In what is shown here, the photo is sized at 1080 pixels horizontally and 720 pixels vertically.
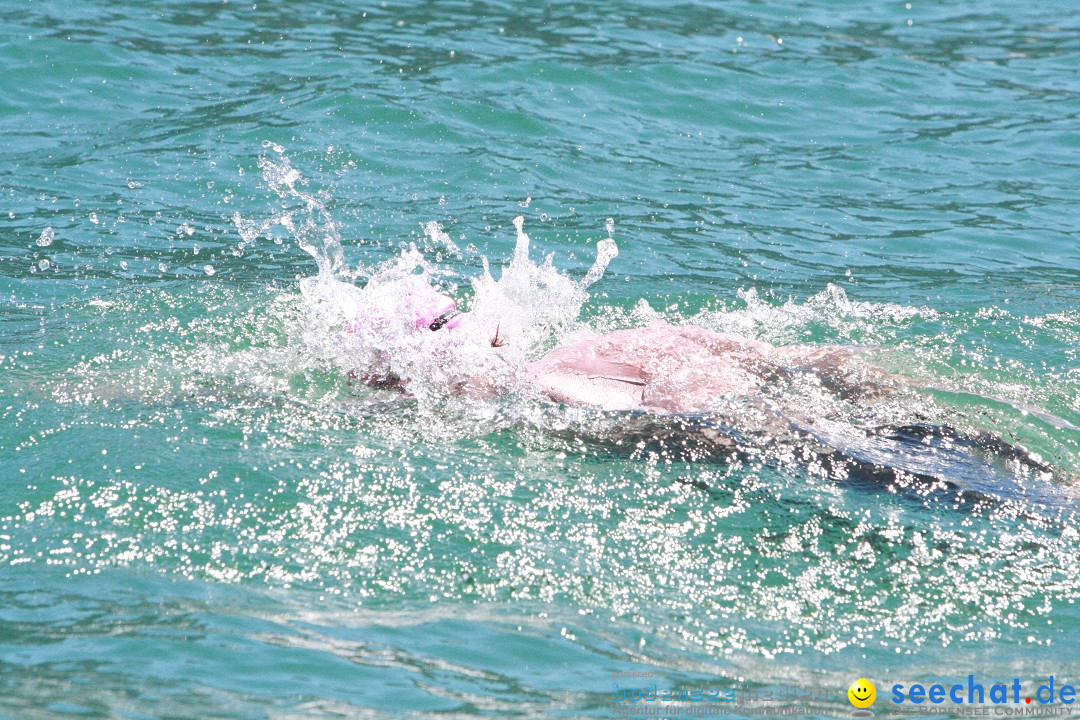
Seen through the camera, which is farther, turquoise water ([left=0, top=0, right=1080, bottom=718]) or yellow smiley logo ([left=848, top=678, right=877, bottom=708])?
turquoise water ([left=0, top=0, right=1080, bottom=718])

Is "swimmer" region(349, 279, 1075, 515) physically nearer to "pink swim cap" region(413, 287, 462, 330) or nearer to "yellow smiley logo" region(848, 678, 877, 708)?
"pink swim cap" region(413, 287, 462, 330)

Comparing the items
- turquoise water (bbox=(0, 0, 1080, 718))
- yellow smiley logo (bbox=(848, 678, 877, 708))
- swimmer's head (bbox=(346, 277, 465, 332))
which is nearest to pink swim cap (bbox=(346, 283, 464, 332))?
swimmer's head (bbox=(346, 277, 465, 332))

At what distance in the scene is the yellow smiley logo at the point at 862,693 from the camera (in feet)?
13.1

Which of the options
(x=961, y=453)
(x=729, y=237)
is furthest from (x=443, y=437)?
(x=729, y=237)

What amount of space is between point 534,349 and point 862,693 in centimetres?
335

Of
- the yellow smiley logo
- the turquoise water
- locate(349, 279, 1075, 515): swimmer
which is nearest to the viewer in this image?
the yellow smiley logo

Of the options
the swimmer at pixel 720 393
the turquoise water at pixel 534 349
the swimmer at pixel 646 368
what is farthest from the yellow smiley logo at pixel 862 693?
the swimmer at pixel 646 368

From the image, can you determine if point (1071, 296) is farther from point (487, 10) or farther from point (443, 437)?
point (487, 10)

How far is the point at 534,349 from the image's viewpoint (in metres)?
6.90

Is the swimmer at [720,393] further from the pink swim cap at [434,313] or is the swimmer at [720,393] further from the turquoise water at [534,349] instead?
the turquoise water at [534,349]

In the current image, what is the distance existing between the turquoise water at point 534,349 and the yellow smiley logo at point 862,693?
0.05 meters

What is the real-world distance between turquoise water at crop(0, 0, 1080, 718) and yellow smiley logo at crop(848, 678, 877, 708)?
5cm

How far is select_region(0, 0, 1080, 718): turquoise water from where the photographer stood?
4.21 metres

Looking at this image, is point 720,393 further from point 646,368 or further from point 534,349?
point 534,349
